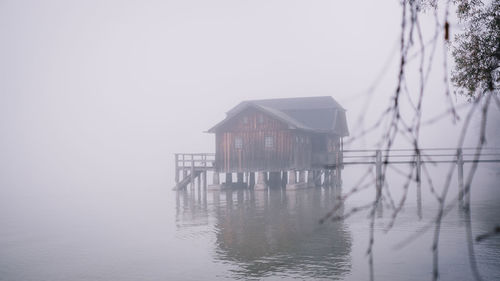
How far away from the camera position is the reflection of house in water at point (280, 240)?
1363 cm

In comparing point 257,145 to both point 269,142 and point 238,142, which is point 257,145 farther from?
point 238,142

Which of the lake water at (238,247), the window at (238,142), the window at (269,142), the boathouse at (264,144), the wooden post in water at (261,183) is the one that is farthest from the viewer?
the wooden post in water at (261,183)

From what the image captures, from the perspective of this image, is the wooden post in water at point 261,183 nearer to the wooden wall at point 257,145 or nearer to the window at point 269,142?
the wooden wall at point 257,145

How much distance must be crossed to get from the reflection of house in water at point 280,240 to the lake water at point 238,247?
1.3 inches

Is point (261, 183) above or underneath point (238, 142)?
underneath

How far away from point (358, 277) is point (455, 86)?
7694 millimetres

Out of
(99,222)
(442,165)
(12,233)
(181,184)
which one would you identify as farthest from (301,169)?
(442,165)

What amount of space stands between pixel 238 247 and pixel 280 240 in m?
1.82

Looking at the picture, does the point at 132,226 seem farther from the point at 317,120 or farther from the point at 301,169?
the point at 317,120

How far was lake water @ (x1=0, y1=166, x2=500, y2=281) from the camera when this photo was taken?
535 inches

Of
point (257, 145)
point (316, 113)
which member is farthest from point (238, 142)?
point (316, 113)

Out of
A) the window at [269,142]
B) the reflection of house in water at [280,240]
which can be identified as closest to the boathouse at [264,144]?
the window at [269,142]

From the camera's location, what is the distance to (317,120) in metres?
47.3

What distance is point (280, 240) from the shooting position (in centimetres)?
1795
